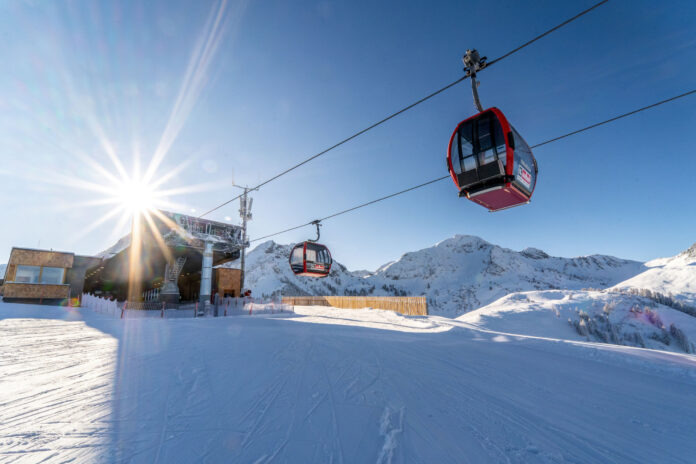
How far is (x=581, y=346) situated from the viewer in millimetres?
6945

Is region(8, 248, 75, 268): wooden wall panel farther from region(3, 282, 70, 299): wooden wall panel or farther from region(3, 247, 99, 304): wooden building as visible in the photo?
region(3, 282, 70, 299): wooden wall panel

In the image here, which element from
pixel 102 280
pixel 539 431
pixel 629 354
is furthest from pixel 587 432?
pixel 102 280

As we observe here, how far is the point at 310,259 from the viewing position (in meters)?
15.0

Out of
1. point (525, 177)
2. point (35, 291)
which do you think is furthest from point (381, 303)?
point (35, 291)

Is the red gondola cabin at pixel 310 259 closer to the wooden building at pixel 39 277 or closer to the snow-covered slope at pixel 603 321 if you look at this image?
the snow-covered slope at pixel 603 321

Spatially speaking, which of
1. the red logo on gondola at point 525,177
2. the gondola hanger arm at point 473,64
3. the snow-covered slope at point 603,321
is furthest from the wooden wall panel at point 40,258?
the red logo on gondola at point 525,177

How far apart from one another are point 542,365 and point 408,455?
4.56 meters

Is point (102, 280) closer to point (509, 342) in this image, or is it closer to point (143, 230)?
point (143, 230)

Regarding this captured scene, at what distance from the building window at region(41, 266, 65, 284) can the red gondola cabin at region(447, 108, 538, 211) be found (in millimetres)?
33786

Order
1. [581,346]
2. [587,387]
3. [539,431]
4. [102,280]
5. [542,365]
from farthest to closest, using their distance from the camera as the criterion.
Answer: [102,280] → [581,346] → [542,365] → [587,387] → [539,431]

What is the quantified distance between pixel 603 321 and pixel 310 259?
17171 mm

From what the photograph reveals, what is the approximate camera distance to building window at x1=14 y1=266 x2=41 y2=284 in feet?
76.4

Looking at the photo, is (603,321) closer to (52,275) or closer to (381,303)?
(381,303)

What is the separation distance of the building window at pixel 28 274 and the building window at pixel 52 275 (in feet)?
1.18
